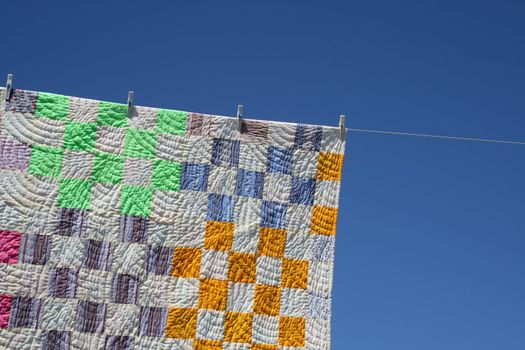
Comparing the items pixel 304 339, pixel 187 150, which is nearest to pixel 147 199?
pixel 187 150

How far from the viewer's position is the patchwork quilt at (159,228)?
3871 mm

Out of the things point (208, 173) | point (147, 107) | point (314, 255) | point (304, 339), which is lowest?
point (304, 339)

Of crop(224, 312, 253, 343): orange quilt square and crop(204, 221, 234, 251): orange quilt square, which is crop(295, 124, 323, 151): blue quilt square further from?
crop(224, 312, 253, 343): orange quilt square

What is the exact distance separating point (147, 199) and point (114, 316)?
1.77ft

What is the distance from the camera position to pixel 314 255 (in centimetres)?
411

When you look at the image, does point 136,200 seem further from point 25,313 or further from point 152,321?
point 25,313

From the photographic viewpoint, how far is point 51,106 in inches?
160

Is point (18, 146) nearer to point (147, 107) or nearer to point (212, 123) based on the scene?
point (147, 107)

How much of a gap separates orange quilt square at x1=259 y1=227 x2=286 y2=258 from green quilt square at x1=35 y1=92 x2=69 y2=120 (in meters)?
1.06

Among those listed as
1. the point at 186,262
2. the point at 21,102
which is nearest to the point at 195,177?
the point at 186,262

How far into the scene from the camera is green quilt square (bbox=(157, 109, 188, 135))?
4.13 metres

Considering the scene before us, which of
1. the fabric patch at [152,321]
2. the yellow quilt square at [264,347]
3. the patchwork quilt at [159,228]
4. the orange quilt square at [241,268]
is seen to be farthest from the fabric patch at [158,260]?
the yellow quilt square at [264,347]

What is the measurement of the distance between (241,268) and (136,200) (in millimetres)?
563

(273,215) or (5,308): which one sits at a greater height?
(273,215)
